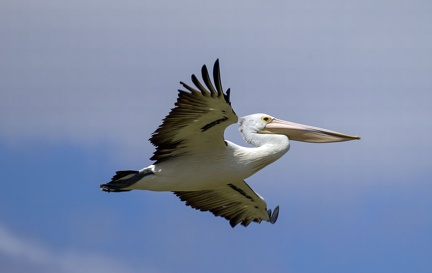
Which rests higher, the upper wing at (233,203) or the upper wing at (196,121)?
the upper wing at (196,121)

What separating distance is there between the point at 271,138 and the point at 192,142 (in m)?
1.25

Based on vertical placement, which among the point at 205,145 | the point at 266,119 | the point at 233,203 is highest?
the point at 266,119

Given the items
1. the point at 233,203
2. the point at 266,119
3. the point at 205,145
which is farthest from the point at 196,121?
the point at 233,203

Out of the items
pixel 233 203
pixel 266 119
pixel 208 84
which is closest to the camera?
pixel 208 84

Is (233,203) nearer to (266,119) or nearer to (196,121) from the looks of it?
(266,119)

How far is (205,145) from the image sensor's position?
16266 millimetres

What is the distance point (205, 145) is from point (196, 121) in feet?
2.01

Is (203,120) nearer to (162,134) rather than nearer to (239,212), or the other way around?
(162,134)

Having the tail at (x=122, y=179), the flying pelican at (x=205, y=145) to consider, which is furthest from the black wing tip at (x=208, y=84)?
the tail at (x=122, y=179)

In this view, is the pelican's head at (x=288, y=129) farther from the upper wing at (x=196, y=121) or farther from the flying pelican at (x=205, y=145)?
the upper wing at (x=196, y=121)

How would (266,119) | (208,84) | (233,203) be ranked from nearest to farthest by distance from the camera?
(208,84), (266,119), (233,203)

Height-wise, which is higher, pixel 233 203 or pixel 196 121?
pixel 196 121

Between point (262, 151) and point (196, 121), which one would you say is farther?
point (262, 151)

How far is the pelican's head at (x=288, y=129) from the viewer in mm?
17250
